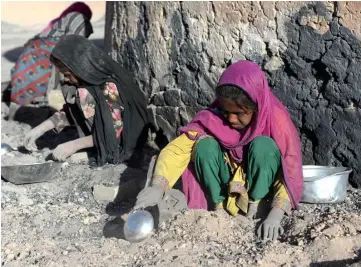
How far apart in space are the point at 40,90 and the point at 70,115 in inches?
71.6

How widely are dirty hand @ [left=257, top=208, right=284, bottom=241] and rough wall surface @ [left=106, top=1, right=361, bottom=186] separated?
814 millimetres

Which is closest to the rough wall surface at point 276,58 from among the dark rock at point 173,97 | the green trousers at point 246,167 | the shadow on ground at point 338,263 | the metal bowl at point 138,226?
the dark rock at point 173,97

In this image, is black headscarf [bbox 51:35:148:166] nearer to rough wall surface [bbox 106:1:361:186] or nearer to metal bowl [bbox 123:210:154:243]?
rough wall surface [bbox 106:1:361:186]

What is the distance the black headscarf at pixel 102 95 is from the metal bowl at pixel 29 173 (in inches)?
14.4

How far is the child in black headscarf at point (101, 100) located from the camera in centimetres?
464

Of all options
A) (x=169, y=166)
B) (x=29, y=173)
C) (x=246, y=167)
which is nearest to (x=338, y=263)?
(x=246, y=167)

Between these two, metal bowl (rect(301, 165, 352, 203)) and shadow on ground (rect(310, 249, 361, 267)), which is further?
metal bowl (rect(301, 165, 352, 203))

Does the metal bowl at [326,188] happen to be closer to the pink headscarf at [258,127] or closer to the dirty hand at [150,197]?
the pink headscarf at [258,127]

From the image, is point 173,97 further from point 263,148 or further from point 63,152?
point 263,148

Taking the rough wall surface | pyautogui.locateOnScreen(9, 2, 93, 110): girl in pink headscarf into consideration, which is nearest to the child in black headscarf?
the rough wall surface

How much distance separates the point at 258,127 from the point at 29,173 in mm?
1824

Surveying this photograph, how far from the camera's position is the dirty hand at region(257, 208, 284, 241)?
3379 mm

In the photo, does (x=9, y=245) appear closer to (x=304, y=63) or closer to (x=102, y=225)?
(x=102, y=225)

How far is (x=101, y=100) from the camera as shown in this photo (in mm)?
4676
